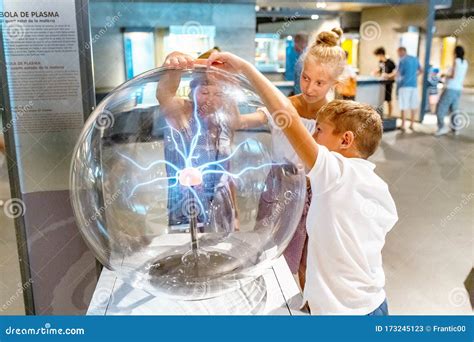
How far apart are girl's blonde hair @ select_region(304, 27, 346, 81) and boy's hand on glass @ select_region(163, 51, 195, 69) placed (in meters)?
0.48

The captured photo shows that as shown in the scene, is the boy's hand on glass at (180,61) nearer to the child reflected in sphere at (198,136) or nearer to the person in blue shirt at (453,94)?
the child reflected in sphere at (198,136)

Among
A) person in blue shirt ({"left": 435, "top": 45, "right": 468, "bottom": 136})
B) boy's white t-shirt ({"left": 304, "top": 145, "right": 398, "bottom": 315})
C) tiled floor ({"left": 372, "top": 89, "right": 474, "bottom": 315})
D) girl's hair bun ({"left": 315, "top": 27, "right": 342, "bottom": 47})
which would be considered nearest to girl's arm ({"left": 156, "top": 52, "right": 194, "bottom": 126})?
boy's white t-shirt ({"left": 304, "top": 145, "right": 398, "bottom": 315})

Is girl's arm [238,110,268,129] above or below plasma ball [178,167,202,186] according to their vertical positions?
above

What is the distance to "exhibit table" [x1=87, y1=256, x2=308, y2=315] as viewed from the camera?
44.3 inches

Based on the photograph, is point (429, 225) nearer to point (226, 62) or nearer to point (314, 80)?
point (314, 80)

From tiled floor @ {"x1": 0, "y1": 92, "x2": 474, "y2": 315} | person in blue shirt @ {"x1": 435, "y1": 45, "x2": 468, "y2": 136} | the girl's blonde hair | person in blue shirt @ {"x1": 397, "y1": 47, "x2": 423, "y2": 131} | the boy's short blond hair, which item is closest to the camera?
the boy's short blond hair

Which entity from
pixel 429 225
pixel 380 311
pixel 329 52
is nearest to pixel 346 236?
pixel 380 311

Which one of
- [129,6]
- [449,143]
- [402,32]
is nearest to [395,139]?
[449,143]

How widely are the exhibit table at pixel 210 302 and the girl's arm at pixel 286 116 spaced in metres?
0.35

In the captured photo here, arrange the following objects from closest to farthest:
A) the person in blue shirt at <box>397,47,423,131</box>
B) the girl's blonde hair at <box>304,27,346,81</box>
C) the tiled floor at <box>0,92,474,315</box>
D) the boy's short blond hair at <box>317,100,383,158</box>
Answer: the boy's short blond hair at <box>317,100,383,158</box> < the girl's blonde hair at <box>304,27,346,81</box> < the tiled floor at <box>0,92,474,315</box> < the person in blue shirt at <box>397,47,423,131</box>

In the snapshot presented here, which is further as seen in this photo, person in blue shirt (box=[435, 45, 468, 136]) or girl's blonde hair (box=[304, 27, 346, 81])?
Answer: person in blue shirt (box=[435, 45, 468, 136])

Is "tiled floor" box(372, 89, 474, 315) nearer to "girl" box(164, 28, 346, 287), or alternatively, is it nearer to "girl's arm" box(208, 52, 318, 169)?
"girl" box(164, 28, 346, 287)

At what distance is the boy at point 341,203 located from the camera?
1054mm

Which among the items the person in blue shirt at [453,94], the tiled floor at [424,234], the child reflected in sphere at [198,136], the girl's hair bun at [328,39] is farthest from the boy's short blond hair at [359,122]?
the person in blue shirt at [453,94]
